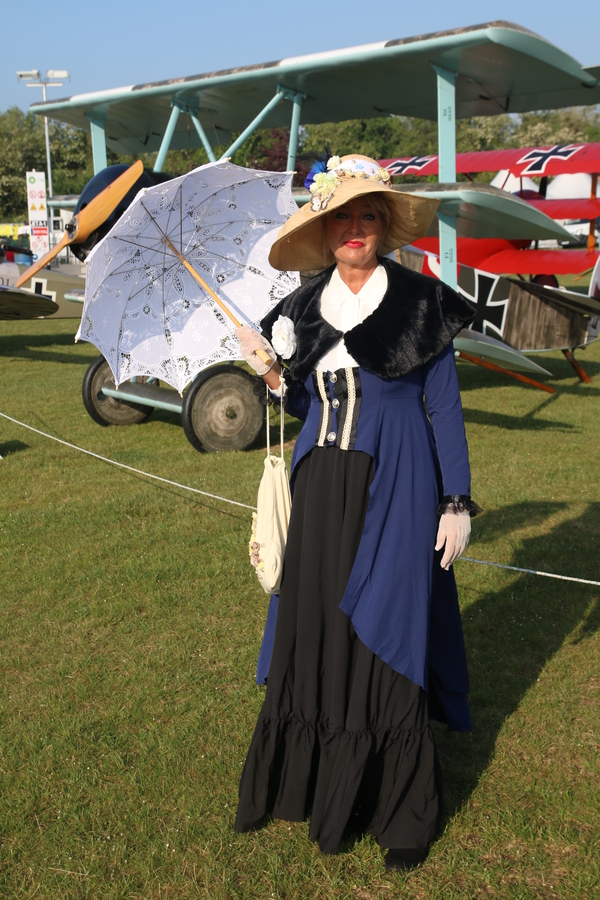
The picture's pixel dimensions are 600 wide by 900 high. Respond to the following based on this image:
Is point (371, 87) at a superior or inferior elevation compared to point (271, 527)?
superior

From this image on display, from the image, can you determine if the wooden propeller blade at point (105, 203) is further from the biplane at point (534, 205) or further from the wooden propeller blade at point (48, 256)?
the biplane at point (534, 205)

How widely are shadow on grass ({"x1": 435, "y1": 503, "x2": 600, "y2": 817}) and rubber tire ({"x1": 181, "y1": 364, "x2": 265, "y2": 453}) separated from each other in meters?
2.71

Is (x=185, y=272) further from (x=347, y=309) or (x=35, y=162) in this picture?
(x=35, y=162)

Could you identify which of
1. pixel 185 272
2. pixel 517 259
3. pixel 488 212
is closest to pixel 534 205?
pixel 517 259

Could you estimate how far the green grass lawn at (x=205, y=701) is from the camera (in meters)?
2.46

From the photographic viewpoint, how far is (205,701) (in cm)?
337

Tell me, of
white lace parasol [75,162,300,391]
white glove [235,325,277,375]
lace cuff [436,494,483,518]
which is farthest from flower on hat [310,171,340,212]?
white lace parasol [75,162,300,391]

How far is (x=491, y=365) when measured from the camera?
1059cm

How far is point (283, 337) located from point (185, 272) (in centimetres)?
239

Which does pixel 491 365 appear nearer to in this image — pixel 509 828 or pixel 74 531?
pixel 74 531

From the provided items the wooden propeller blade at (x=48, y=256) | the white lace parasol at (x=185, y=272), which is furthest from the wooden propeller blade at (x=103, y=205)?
the white lace parasol at (x=185, y=272)

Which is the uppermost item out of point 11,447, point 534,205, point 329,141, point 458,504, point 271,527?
point 329,141

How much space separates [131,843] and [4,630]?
173 cm

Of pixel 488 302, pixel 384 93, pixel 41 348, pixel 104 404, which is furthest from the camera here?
pixel 41 348
